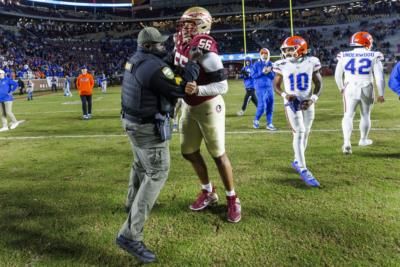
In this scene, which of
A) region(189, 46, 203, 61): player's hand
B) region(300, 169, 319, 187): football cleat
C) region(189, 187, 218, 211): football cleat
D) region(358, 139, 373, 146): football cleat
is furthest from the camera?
region(358, 139, 373, 146): football cleat

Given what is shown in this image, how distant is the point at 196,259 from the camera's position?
316 centimetres

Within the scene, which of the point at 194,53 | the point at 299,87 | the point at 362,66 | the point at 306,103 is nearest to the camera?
the point at 194,53

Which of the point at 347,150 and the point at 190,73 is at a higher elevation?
the point at 190,73

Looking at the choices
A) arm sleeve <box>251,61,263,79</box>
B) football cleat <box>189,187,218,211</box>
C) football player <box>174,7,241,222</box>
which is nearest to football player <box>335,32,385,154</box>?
arm sleeve <box>251,61,263,79</box>

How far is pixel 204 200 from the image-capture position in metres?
4.32

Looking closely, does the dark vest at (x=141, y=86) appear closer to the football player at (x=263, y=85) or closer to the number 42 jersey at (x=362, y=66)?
the number 42 jersey at (x=362, y=66)

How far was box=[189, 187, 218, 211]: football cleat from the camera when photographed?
4281mm

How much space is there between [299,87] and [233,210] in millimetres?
2290

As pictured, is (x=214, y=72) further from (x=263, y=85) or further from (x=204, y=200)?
(x=263, y=85)

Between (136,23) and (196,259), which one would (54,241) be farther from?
(136,23)

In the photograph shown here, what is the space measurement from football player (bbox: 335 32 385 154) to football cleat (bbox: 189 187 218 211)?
3.45 m

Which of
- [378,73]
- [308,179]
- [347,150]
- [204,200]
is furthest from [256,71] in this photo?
[204,200]

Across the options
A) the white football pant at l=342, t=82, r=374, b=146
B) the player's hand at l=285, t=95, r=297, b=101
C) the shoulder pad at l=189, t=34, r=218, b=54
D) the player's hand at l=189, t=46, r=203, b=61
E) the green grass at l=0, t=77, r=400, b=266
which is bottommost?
the green grass at l=0, t=77, r=400, b=266

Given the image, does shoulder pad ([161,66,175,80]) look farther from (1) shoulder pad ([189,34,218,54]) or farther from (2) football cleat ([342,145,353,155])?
(2) football cleat ([342,145,353,155])
